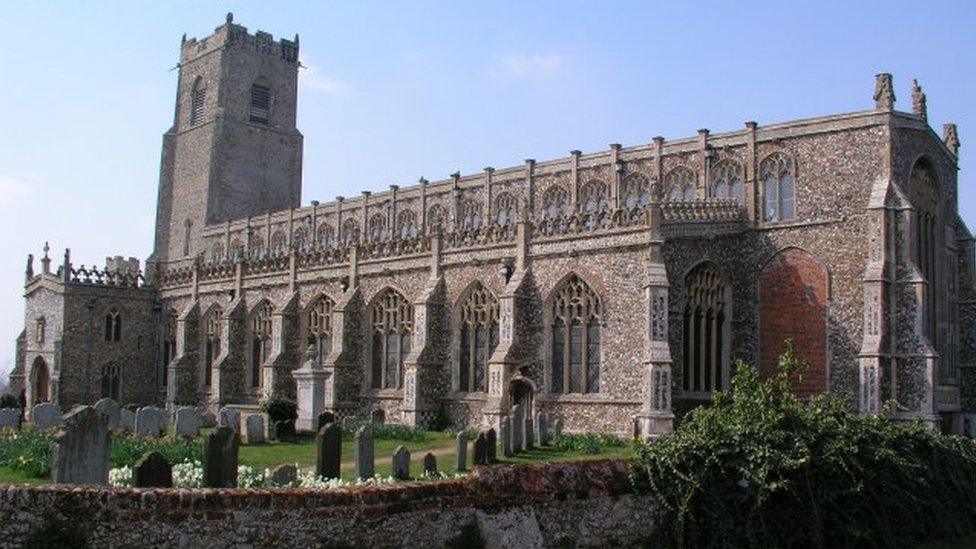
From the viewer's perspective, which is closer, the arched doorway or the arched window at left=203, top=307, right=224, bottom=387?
the arched window at left=203, top=307, right=224, bottom=387

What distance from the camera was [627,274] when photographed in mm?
29891

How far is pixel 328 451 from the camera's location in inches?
671

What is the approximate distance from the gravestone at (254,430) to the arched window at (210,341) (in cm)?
1877

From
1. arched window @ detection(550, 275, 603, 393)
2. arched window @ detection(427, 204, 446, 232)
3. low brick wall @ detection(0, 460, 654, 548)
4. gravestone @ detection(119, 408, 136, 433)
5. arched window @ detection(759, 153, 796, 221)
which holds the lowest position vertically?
low brick wall @ detection(0, 460, 654, 548)

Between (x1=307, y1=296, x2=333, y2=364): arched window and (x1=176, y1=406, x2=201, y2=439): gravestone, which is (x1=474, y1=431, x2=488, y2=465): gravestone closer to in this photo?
(x1=176, y1=406, x2=201, y2=439): gravestone

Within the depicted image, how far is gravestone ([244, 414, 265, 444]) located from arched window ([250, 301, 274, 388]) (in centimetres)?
1524

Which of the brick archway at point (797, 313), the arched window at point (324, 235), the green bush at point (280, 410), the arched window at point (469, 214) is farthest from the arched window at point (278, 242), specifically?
the brick archway at point (797, 313)

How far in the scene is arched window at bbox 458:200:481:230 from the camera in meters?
45.1

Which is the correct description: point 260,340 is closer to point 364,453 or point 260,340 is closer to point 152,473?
point 364,453

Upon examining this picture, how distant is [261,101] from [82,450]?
1970 inches

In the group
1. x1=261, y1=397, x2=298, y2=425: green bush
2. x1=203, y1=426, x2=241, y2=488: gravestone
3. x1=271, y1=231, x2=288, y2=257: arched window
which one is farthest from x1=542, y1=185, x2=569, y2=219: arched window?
x1=203, y1=426, x2=241, y2=488: gravestone

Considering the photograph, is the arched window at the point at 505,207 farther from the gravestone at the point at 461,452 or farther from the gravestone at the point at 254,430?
the gravestone at the point at 461,452

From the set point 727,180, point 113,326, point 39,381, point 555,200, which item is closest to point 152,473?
point 727,180

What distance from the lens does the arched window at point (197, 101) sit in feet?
202
